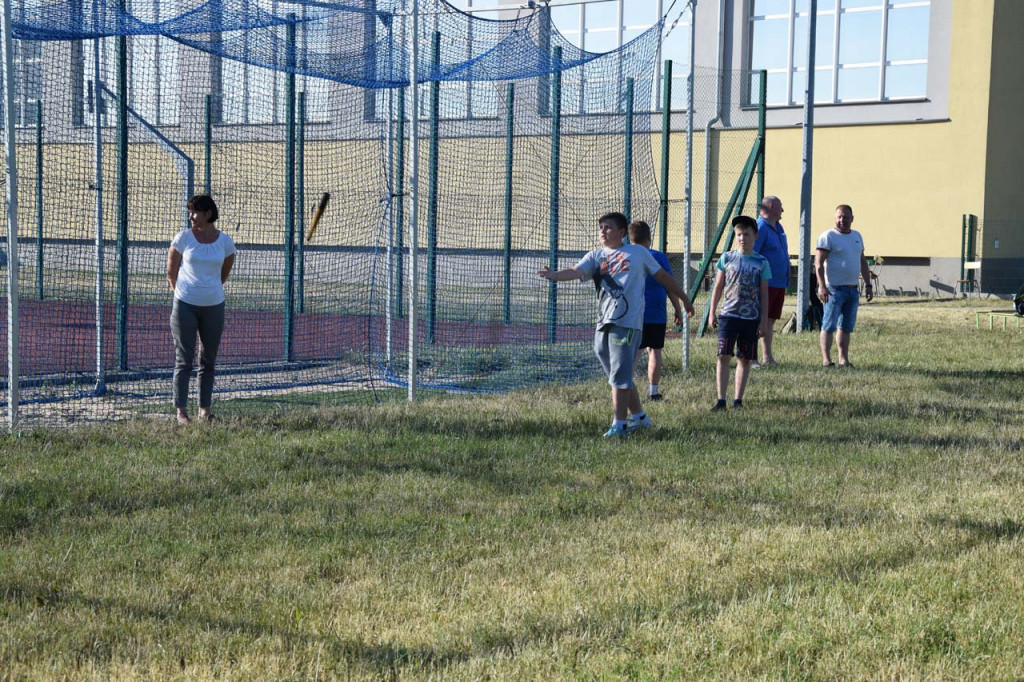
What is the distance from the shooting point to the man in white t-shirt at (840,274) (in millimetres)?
12828

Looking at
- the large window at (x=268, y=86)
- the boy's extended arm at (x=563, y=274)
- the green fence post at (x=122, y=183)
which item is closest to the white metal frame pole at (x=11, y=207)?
the large window at (x=268, y=86)

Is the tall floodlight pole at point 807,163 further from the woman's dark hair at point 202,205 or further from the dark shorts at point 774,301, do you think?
the woman's dark hair at point 202,205

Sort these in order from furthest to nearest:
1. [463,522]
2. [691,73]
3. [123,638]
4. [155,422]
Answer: [691,73] < [155,422] < [463,522] < [123,638]

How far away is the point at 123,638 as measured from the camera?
441cm

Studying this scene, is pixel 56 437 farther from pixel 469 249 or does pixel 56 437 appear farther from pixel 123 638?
pixel 469 249

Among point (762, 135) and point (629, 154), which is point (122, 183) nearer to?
point (629, 154)

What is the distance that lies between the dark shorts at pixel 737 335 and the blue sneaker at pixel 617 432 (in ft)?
5.51

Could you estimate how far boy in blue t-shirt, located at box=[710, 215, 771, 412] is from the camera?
10102mm

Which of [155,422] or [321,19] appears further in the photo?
[321,19]

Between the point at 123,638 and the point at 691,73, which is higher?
the point at 691,73

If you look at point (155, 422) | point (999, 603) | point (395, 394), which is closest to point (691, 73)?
point (395, 394)

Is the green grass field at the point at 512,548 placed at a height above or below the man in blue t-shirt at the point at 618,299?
below

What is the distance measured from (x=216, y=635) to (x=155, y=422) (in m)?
4.89

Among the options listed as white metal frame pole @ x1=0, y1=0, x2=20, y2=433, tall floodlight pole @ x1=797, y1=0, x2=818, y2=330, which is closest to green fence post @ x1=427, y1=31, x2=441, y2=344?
white metal frame pole @ x1=0, y1=0, x2=20, y2=433
